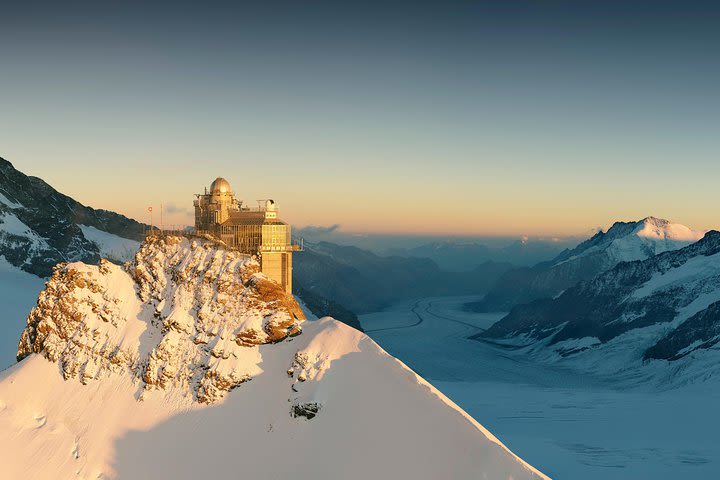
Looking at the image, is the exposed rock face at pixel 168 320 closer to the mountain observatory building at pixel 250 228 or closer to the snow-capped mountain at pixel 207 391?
the snow-capped mountain at pixel 207 391

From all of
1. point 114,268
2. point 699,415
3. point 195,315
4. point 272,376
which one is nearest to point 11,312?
point 114,268

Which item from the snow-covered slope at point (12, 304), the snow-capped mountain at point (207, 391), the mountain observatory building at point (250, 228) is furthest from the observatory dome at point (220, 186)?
the snow-covered slope at point (12, 304)

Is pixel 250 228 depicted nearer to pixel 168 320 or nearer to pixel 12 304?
pixel 168 320

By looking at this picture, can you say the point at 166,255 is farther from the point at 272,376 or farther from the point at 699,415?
the point at 699,415

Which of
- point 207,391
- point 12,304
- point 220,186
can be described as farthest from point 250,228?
point 12,304

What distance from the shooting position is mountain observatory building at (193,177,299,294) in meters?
95.6

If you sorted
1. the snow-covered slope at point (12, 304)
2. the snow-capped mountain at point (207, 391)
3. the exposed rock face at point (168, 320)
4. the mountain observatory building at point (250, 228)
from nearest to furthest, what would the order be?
the snow-capped mountain at point (207, 391), the exposed rock face at point (168, 320), the mountain observatory building at point (250, 228), the snow-covered slope at point (12, 304)

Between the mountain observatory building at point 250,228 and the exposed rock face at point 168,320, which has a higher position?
the mountain observatory building at point 250,228

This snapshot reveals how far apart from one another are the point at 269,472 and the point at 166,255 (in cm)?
3365

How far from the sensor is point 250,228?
313 ft

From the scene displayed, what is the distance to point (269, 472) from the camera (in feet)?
208

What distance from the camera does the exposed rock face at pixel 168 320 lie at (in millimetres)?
72812

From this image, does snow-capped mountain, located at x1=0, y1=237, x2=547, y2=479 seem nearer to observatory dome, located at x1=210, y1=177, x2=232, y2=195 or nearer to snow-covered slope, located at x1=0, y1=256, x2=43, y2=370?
observatory dome, located at x1=210, y1=177, x2=232, y2=195

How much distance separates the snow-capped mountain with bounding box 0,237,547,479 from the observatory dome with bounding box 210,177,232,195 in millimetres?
16890
